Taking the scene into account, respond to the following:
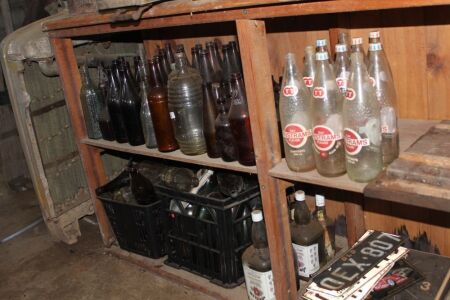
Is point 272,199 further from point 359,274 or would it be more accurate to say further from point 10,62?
point 10,62

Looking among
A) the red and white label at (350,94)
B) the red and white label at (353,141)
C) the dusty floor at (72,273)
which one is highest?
the red and white label at (350,94)

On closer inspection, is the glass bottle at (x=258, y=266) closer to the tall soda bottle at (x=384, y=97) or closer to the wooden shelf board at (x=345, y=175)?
the wooden shelf board at (x=345, y=175)

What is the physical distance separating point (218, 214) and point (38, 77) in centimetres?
121

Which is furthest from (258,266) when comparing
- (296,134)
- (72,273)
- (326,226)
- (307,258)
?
(72,273)

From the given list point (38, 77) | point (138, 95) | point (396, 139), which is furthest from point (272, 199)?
point (38, 77)

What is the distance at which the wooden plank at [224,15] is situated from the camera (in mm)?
1053

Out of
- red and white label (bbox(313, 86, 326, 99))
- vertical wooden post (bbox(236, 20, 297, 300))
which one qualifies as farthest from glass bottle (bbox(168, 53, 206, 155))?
red and white label (bbox(313, 86, 326, 99))

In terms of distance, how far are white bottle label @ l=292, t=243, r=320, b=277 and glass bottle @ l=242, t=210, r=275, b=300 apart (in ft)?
0.43

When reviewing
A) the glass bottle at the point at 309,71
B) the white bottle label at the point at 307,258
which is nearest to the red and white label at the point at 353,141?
the glass bottle at the point at 309,71

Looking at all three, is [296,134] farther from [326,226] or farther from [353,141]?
[326,226]

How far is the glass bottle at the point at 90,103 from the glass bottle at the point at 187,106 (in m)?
0.57

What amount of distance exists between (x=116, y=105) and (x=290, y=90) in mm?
943

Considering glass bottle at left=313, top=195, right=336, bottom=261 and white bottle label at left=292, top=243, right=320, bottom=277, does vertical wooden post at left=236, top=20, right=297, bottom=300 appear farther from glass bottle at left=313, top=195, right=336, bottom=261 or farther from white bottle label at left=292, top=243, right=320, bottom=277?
glass bottle at left=313, top=195, right=336, bottom=261

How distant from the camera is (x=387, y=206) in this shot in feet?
5.81
